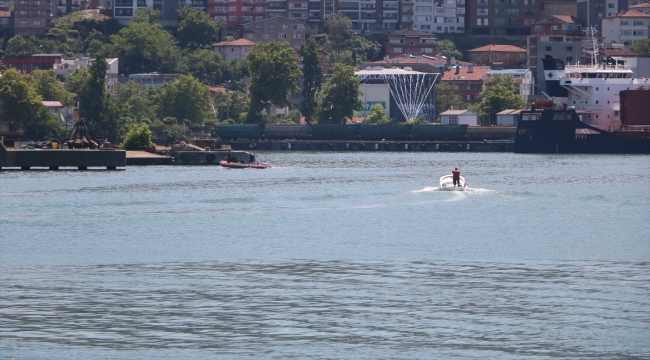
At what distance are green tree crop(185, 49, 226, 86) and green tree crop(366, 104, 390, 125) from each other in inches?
1110

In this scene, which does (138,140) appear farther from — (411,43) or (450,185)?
(411,43)

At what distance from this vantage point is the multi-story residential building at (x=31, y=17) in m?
192

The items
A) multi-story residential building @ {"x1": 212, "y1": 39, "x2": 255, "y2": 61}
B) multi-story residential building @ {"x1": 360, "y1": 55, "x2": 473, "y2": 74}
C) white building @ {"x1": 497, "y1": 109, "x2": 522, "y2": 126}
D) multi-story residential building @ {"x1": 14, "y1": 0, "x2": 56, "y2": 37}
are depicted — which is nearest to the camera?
white building @ {"x1": 497, "y1": 109, "x2": 522, "y2": 126}

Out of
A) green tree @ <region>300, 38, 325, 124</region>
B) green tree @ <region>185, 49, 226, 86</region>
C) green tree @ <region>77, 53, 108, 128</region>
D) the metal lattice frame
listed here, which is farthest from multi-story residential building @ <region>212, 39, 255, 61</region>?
green tree @ <region>77, 53, 108, 128</region>

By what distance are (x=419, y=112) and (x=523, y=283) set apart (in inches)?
4951

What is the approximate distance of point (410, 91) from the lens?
164375 millimetres

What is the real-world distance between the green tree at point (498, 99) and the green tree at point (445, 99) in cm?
984

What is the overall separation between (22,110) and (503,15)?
8766 cm

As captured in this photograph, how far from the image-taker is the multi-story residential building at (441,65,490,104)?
168250 millimetres

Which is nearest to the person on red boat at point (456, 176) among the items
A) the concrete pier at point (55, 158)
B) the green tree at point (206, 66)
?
the concrete pier at point (55, 158)

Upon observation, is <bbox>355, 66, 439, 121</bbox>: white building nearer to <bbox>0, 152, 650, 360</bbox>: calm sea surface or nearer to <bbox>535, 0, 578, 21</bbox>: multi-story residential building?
<bbox>535, 0, 578, 21</bbox>: multi-story residential building

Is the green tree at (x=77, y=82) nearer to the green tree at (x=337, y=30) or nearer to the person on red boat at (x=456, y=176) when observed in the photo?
the green tree at (x=337, y=30)

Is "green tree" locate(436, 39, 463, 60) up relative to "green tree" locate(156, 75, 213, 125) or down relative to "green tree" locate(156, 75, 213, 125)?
up

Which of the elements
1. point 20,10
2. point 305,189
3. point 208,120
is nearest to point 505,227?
point 305,189
